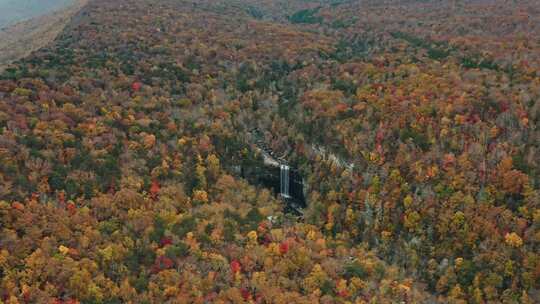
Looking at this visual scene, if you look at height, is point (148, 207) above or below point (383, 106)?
below

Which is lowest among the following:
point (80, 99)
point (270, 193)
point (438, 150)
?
point (270, 193)

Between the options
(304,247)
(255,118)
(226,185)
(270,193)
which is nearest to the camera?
(304,247)

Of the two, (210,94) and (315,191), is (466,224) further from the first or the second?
(210,94)

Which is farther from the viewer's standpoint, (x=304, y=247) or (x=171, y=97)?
(x=171, y=97)

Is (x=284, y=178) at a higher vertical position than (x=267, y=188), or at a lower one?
higher

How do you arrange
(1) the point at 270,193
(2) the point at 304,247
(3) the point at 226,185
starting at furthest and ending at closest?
(1) the point at 270,193 < (3) the point at 226,185 < (2) the point at 304,247

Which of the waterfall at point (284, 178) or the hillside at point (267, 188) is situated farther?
the waterfall at point (284, 178)

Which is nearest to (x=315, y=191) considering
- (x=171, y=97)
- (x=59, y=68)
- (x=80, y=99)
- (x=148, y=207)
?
(x=148, y=207)

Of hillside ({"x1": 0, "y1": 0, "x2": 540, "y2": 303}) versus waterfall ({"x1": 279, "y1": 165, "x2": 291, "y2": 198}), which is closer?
hillside ({"x1": 0, "y1": 0, "x2": 540, "y2": 303})
